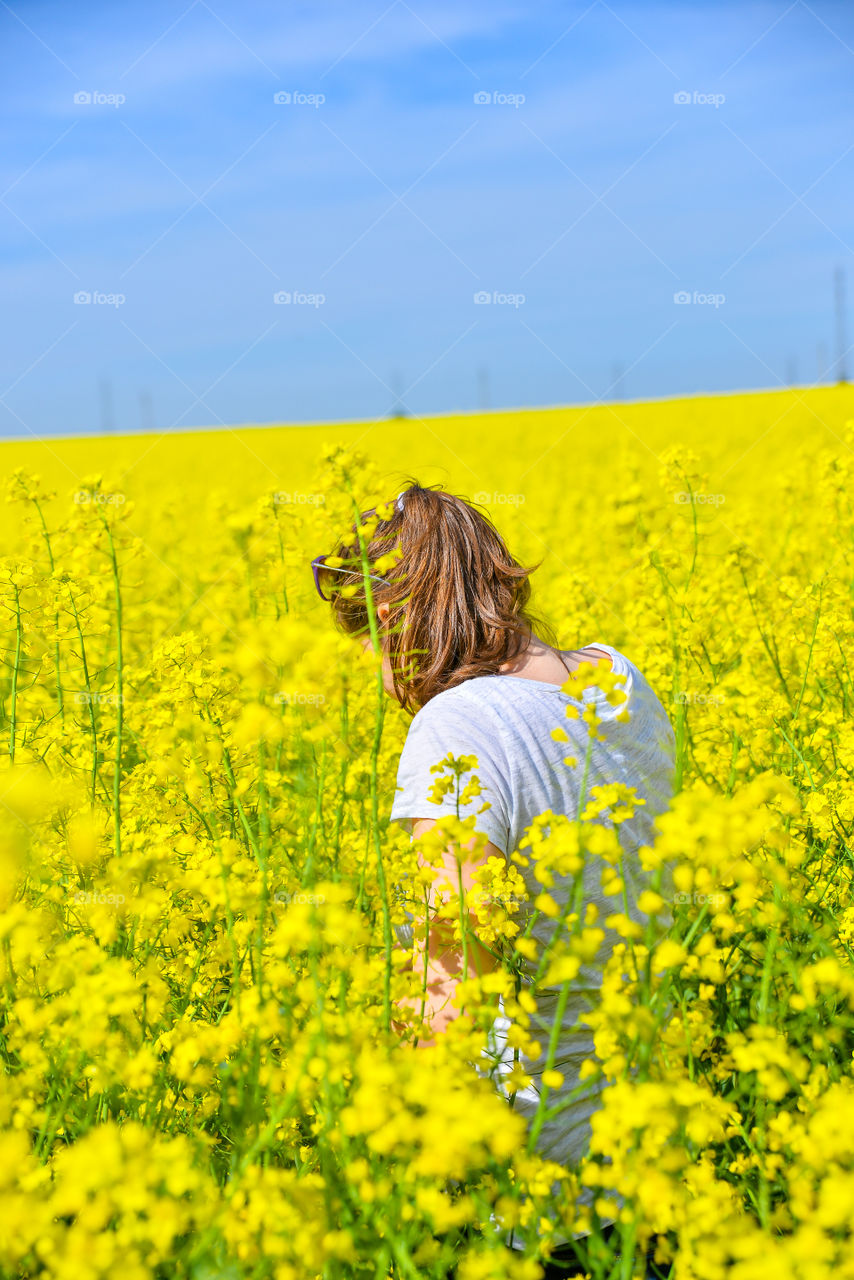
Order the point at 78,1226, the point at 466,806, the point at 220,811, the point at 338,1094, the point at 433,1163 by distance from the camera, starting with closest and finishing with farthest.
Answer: the point at 433,1163 → the point at 78,1226 → the point at 338,1094 → the point at 466,806 → the point at 220,811

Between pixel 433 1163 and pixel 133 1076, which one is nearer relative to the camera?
pixel 433 1163

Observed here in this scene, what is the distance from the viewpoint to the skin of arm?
1736 mm

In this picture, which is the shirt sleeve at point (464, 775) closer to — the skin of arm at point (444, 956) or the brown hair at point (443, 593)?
the skin of arm at point (444, 956)

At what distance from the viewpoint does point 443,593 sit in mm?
2072

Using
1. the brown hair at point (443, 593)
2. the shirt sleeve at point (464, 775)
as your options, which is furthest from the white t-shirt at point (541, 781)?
the brown hair at point (443, 593)

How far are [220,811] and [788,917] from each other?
1.35 meters

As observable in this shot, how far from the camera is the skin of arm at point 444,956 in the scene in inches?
68.4

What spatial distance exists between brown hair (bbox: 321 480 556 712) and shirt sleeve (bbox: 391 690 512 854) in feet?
0.68

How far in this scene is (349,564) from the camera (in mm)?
2070

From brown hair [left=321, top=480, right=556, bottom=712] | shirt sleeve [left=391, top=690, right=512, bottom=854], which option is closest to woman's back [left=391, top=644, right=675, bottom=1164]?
shirt sleeve [left=391, top=690, right=512, bottom=854]

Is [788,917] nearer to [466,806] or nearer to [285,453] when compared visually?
[466,806]

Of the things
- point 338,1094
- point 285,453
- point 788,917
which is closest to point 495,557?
point 788,917

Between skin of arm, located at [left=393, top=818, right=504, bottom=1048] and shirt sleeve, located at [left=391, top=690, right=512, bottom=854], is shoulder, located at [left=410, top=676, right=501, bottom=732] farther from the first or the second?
skin of arm, located at [left=393, top=818, right=504, bottom=1048]

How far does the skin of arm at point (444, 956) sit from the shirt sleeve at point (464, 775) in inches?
1.2
